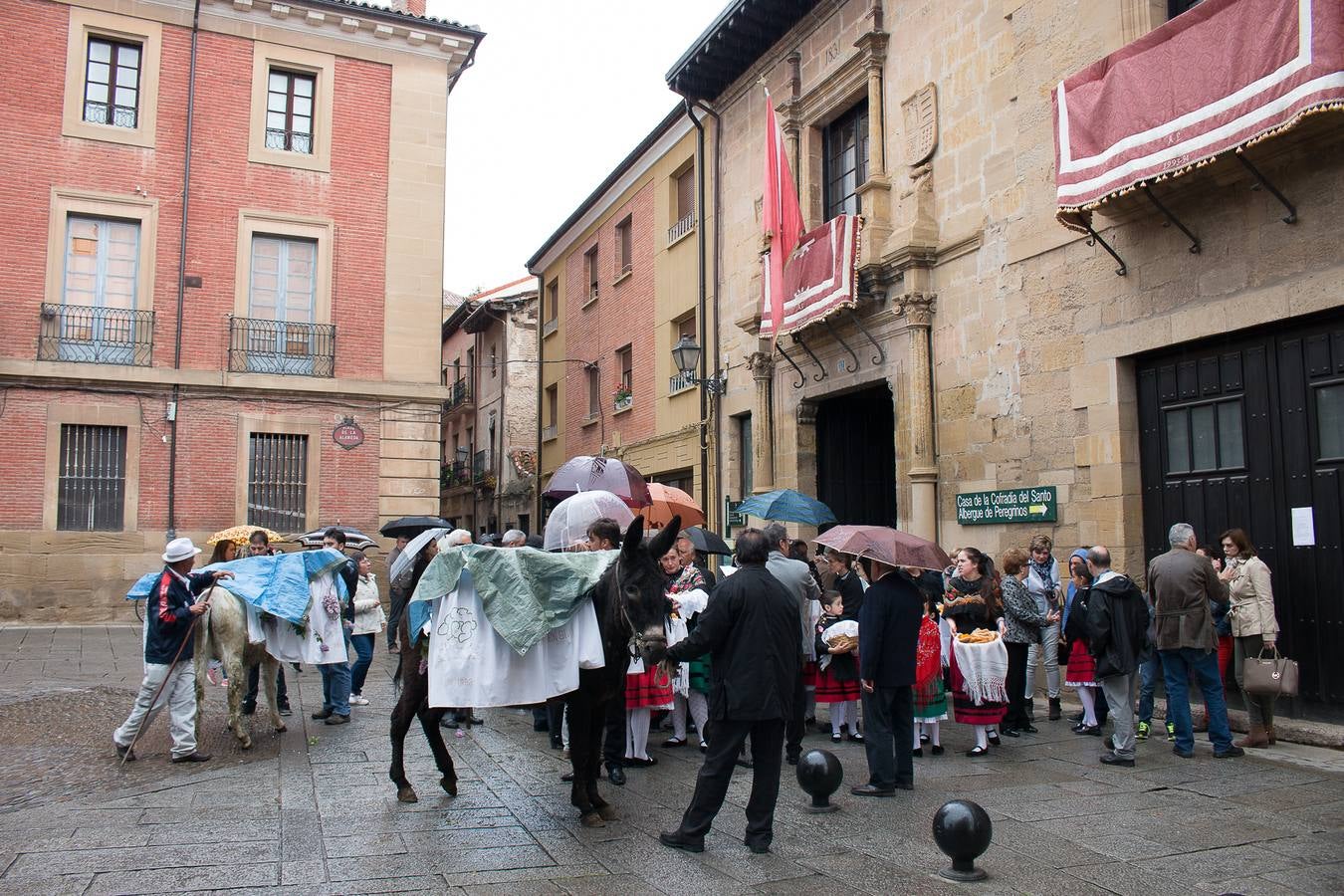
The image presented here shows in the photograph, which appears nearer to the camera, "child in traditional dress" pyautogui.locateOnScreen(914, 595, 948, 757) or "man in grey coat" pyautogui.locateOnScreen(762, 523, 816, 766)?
"man in grey coat" pyautogui.locateOnScreen(762, 523, 816, 766)

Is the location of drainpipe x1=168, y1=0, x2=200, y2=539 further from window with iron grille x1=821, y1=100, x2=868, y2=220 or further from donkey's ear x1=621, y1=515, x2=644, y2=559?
donkey's ear x1=621, y1=515, x2=644, y2=559

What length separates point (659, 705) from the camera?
800 centimetres

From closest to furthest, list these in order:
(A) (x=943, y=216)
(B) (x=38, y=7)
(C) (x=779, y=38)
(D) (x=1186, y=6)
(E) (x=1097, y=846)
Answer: (E) (x=1097, y=846) → (D) (x=1186, y=6) → (A) (x=943, y=216) → (C) (x=779, y=38) → (B) (x=38, y=7)

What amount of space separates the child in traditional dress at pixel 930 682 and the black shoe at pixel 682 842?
3.06m

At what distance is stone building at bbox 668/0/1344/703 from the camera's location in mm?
8789

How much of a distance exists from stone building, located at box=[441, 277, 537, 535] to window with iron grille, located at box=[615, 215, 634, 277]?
691 centimetres

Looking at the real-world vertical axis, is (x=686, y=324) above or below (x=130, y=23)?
below

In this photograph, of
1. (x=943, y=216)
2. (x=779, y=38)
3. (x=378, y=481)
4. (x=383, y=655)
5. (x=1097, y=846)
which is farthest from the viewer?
(x=378, y=481)

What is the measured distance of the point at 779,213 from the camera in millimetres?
15680

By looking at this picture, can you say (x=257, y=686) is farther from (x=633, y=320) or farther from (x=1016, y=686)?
(x=633, y=320)

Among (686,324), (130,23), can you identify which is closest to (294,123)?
(130,23)

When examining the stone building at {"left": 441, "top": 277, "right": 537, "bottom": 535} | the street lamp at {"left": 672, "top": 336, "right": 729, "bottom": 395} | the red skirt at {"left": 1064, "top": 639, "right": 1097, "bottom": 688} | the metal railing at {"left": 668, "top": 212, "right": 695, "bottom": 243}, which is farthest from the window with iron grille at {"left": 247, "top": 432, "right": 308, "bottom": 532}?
the red skirt at {"left": 1064, "top": 639, "right": 1097, "bottom": 688}

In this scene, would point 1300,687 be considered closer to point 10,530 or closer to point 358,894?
point 358,894

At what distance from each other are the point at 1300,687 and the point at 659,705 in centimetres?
561
